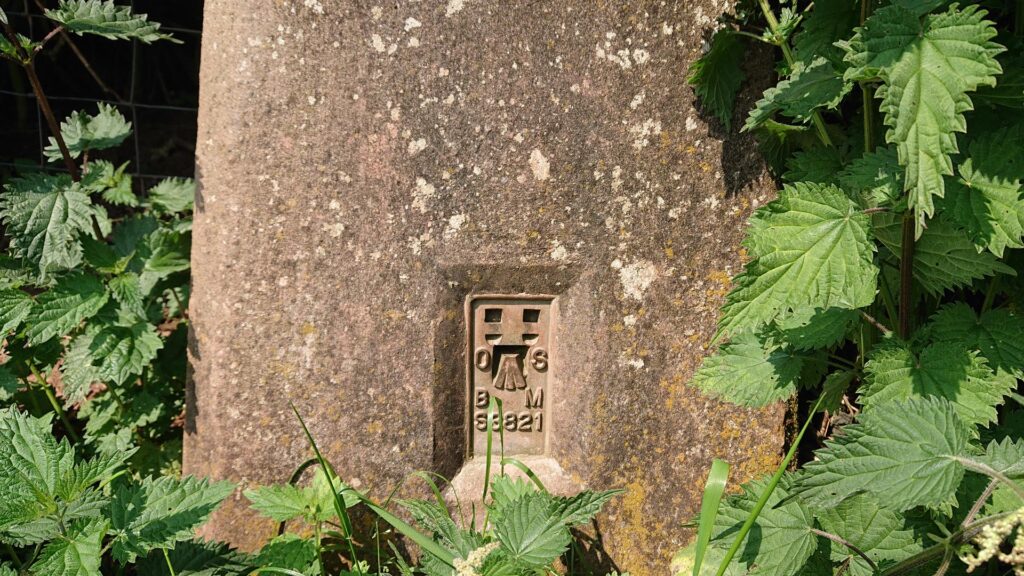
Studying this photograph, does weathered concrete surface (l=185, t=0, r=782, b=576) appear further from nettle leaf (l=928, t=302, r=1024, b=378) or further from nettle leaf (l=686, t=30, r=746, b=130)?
nettle leaf (l=928, t=302, r=1024, b=378)

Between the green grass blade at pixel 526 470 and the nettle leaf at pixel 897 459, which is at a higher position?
the nettle leaf at pixel 897 459

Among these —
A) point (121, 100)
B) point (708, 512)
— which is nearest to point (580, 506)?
point (708, 512)

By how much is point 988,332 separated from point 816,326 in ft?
1.06

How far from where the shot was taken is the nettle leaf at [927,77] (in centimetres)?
115

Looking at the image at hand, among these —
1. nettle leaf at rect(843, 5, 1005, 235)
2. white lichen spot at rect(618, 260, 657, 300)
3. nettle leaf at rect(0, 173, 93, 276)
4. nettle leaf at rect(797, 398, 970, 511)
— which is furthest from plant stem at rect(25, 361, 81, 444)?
nettle leaf at rect(843, 5, 1005, 235)

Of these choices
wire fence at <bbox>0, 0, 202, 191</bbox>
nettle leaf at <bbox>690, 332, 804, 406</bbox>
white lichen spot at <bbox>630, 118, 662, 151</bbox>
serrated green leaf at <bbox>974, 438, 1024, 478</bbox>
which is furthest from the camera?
wire fence at <bbox>0, 0, 202, 191</bbox>

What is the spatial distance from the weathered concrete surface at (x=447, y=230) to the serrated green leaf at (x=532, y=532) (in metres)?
0.34

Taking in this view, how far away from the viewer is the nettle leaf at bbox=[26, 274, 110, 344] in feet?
6.26

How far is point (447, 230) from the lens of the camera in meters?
1.82

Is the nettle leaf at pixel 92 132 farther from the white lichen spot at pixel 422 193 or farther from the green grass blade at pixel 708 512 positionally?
the green grass blade at pixel 708 512

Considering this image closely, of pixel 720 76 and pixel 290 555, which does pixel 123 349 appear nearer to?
pixel 290 555

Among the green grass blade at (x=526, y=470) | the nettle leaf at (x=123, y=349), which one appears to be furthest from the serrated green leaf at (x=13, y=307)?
the green grass blade at (x=526, y=470)

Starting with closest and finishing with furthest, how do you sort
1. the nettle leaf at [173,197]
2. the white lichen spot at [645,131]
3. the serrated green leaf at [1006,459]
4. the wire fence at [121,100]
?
1. the serrated green leaf at [1006,459]
2. the white lichen spot at [645,131]
3. the nettle leaf at [173,197]
4. the wire fence at [121,100]

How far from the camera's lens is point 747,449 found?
1.93 meters
